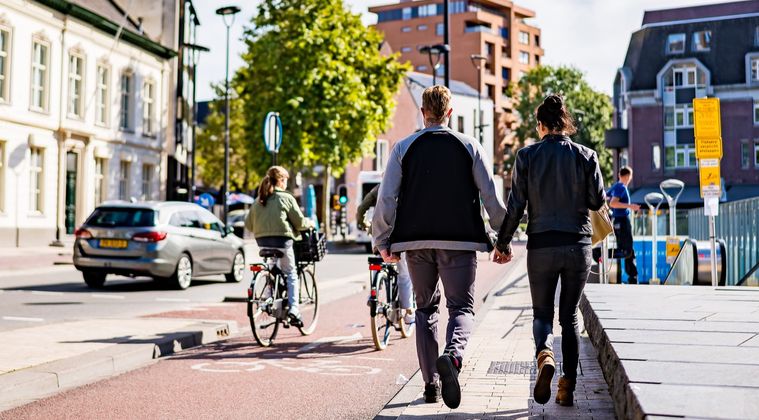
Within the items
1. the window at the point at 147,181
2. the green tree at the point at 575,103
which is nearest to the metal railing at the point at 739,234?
the window at the point at 147,181

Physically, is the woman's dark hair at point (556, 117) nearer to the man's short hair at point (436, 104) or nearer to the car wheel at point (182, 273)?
the man's short hair at point (436, 104)

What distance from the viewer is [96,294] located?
15.1 metres

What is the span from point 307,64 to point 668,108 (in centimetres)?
2798

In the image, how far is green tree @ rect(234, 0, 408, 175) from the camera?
3747cm

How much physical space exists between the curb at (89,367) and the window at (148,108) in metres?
30.2

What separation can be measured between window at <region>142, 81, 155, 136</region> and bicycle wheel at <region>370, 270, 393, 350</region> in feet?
101

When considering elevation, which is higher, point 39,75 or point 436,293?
point 39,75

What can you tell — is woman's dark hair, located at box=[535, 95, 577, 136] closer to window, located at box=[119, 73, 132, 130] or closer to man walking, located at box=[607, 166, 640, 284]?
man walking, located at box=[607, 166, 640, 284]

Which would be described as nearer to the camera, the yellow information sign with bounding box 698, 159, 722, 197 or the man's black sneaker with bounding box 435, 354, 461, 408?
the man's black sneaker with bounding box 435, 354, 461, 408

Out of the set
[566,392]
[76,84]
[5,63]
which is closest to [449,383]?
[566,392]

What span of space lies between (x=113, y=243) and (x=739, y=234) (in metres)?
10.4

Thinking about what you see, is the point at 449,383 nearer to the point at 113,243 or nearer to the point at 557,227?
the point at 557,227

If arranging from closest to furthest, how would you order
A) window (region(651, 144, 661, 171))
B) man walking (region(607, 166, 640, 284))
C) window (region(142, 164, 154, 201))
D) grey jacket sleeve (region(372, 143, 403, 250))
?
grey jacket sleeve (region(372, 143, 403, 250)), man walking (region(607, 166, 640, 284)), window (region(142, 164, 154, 201)), window (region(651, 144, 661, 171))

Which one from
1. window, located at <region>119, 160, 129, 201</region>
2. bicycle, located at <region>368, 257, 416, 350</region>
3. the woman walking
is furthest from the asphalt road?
window, located at <region>119, 160, 129, 201</region>
